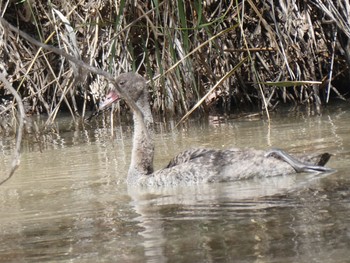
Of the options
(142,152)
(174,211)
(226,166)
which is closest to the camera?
(174,211)

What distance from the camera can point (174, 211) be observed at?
6.09m

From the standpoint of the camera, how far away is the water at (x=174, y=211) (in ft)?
15.8

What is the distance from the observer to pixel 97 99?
13.5m

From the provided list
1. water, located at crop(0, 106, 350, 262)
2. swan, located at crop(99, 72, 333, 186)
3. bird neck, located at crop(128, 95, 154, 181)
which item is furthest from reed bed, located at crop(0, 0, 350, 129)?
swan, located at crop(99, 72, 333, 186)

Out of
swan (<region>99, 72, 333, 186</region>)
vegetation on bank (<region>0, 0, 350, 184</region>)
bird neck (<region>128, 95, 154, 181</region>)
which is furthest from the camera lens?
vegetation on bank (<region>0, 0, 350, 184</region>)

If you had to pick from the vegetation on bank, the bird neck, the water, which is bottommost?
the water

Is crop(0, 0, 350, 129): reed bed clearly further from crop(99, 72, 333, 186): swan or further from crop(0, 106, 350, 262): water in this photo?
crop(99, 72, 333, 186): swan

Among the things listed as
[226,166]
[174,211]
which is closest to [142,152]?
[226,166]

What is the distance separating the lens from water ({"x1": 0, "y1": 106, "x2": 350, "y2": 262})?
4.82 meters

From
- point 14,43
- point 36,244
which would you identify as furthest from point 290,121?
point 36,244

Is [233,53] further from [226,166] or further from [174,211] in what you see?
[174,211]

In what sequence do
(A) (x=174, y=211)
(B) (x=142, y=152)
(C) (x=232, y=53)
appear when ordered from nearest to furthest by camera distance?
1. (A) (x=174, y=211)
2. (B) (x=142, y=152)
3. (C) (x=232, y=53)

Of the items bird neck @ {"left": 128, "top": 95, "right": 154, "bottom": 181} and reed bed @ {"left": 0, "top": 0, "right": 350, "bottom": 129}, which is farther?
reed bed @ {"left": 0, "top": 0, "right": 350, "bottom": 129}

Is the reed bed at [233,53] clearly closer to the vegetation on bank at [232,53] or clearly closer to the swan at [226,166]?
the vegetation on bank at [232,53]
